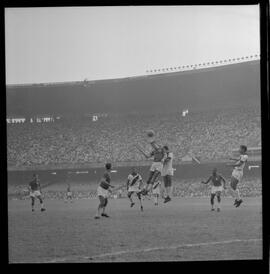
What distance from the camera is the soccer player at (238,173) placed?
292 inches

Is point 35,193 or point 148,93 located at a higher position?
point 148,93

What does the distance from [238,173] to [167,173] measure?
67cm

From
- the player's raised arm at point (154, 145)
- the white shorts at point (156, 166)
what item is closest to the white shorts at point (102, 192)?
the white shorts at point (156, 166)

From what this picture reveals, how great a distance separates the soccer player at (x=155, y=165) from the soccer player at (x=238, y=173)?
0.68 meters

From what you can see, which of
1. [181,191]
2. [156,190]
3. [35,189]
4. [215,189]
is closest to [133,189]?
[156,190]

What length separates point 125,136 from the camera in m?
7.42

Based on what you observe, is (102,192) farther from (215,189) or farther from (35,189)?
(215,189)

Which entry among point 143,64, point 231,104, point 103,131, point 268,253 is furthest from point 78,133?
point 268,253

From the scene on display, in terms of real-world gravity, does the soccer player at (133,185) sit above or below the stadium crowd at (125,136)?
below

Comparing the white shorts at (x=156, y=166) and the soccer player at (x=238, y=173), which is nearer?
the soccer player at (x=238, y=173)

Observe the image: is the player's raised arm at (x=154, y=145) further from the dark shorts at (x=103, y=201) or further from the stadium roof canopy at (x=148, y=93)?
the dark shorts at (x=103, y=201)

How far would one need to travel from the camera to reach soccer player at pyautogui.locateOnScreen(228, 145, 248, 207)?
7406 millimetres

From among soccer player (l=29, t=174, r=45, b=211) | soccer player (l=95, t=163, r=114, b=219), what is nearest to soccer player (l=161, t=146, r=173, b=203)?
soccer player (l=95, t=163, r=114, b=219)

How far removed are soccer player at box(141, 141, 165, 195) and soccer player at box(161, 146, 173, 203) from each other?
0.04m
